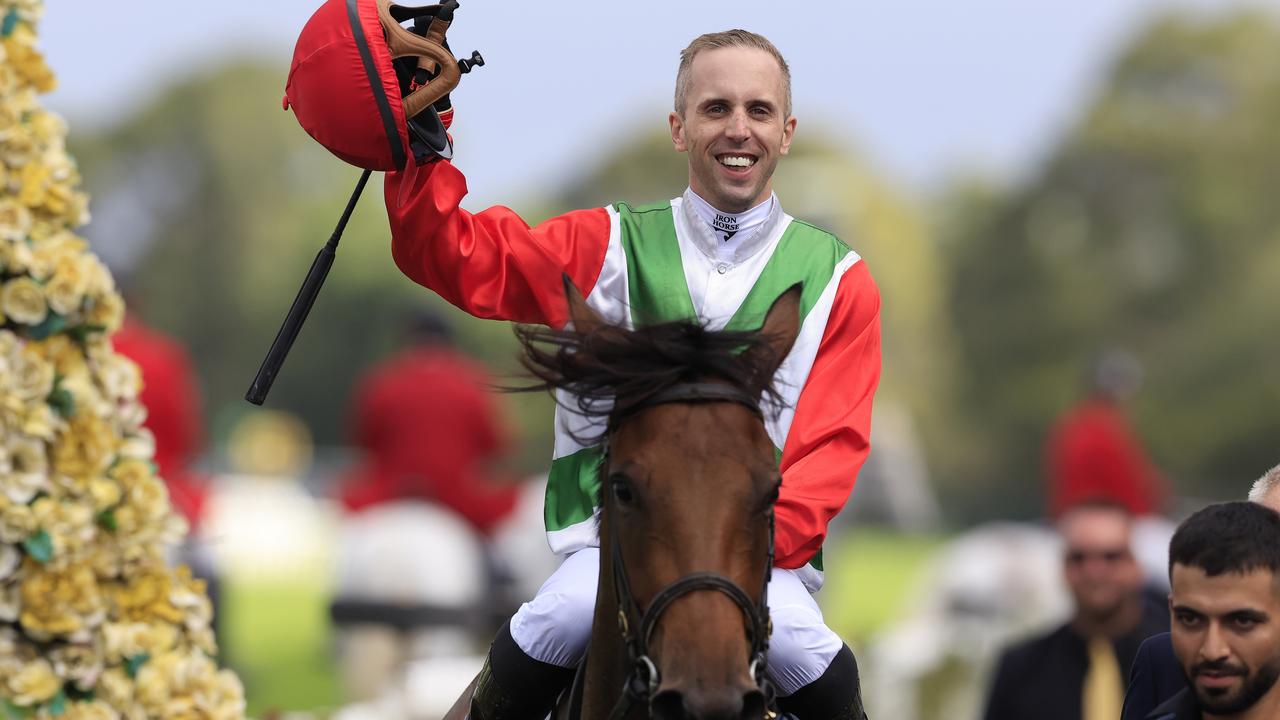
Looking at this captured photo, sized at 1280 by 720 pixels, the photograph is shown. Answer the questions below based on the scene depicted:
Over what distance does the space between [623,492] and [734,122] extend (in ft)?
3.01

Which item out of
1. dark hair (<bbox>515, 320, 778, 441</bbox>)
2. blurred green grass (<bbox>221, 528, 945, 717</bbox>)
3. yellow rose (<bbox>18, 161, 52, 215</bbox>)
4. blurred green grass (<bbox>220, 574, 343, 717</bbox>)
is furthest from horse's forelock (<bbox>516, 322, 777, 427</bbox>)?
blurred green grass (<bbox>220, 574, 343, 717</bbox>)

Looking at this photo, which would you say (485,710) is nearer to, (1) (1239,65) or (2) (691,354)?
(2) (691,354)

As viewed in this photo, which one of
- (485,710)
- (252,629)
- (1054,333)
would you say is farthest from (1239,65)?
(485,710)

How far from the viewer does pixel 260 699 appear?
12.6m

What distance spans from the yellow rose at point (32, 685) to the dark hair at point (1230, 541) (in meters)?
2.37

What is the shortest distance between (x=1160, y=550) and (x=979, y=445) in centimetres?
3947

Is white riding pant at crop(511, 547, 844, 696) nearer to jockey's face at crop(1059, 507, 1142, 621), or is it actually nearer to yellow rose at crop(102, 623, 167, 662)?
yellow rose at crop(102, 623, 167, 662)

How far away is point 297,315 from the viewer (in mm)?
3863

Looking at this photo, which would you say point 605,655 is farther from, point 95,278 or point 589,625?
point 95,278

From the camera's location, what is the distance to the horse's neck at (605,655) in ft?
11.0

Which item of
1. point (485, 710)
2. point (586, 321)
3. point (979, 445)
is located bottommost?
point (979, 445)

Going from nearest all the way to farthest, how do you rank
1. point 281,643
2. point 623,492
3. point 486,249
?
point 623,492, point 486,249, point 281,643

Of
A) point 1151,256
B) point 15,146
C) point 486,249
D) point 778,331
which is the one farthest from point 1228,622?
point 1151,256

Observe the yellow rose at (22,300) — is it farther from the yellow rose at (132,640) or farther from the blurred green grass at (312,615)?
the blurred green grass at (312,615)
